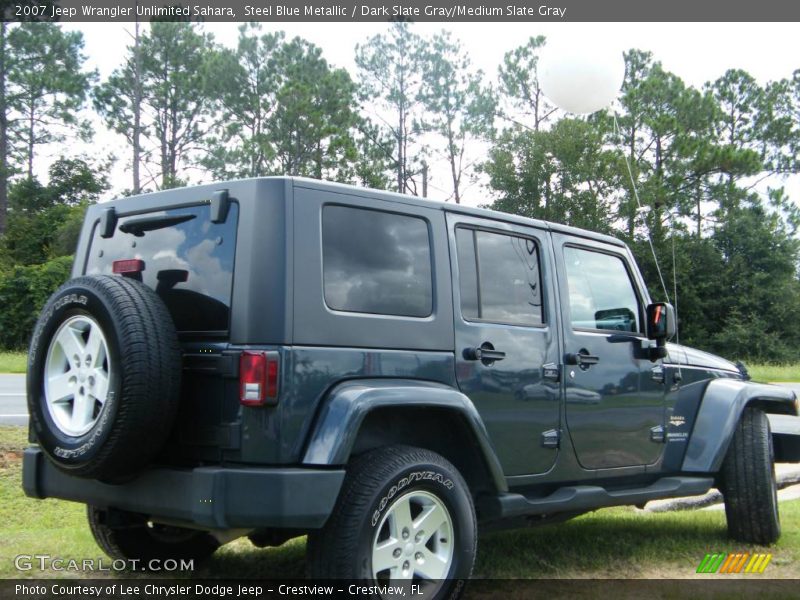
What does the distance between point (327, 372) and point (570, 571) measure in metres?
2.10

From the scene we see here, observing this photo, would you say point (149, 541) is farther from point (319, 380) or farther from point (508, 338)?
point (508, 338)

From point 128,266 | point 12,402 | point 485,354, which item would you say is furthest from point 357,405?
point 12,402

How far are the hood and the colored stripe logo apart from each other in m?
1.15

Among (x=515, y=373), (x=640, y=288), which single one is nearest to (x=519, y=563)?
(x=515, y=373)

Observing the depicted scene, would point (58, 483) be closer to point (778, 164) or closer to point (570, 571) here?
point (570, 571)

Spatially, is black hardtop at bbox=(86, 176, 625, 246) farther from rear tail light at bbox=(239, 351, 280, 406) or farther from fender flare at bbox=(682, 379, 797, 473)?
fender flare at bbox=(682, 379, 797, 473)

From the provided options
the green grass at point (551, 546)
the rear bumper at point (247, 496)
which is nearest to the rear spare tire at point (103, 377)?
the rear bumper at point (247, 496)

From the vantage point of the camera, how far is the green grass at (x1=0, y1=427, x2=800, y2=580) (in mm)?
4562

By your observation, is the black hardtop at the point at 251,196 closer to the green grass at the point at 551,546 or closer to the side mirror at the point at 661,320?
the side mirror at the point at 661,320

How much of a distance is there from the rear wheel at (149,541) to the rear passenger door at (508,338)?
5.01 ft

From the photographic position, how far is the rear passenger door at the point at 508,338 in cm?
399

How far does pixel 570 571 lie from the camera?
15.2ft

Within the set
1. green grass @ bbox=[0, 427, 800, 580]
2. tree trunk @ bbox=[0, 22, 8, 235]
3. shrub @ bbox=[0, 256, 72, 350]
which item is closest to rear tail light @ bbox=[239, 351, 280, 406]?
green grass @ bbox=[0, 427, 800, 580]

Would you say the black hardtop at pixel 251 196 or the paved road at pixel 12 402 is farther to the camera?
the paved road at pixel 12 402
